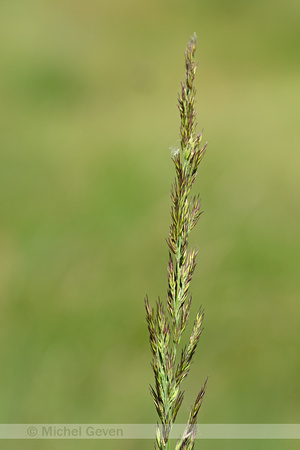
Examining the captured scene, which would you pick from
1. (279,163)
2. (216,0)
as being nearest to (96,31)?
(216,0)

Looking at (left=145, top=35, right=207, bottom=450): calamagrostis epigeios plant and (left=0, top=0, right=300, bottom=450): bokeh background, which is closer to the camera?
(left=145, top=35, right=207, bottom=450): calamagrostis epigeios plant

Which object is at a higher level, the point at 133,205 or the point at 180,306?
the point at 180,306

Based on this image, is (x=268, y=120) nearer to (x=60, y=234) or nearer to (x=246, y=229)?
(x=246, y=229)

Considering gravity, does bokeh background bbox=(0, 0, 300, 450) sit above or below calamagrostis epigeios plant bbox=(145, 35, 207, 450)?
below

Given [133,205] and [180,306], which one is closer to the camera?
[180,306]
